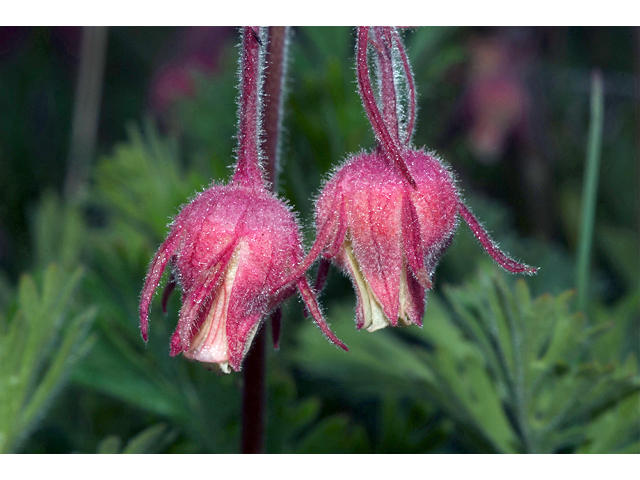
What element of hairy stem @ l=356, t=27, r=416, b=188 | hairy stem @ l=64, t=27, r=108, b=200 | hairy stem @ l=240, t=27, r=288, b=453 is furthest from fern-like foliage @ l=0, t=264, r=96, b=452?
hairy stem @ l=64, t=27, r=108, b=200

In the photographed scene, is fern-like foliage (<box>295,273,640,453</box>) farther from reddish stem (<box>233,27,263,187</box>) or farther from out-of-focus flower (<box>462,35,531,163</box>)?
A: out-of-focus flower (<box>462,35,531,163</box>)

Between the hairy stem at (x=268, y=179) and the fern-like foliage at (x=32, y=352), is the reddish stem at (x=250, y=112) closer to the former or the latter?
the hairy stem at (x=268, y=179)

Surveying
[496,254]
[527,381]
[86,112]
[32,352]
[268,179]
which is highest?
[86,112]

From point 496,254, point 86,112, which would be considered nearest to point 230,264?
point 496,254

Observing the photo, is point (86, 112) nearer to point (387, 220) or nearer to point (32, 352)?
point (32, 352)

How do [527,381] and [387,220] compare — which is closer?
[387,220]

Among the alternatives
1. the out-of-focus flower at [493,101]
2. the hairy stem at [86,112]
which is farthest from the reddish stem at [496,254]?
the out-of-focus flower at [493,101]
